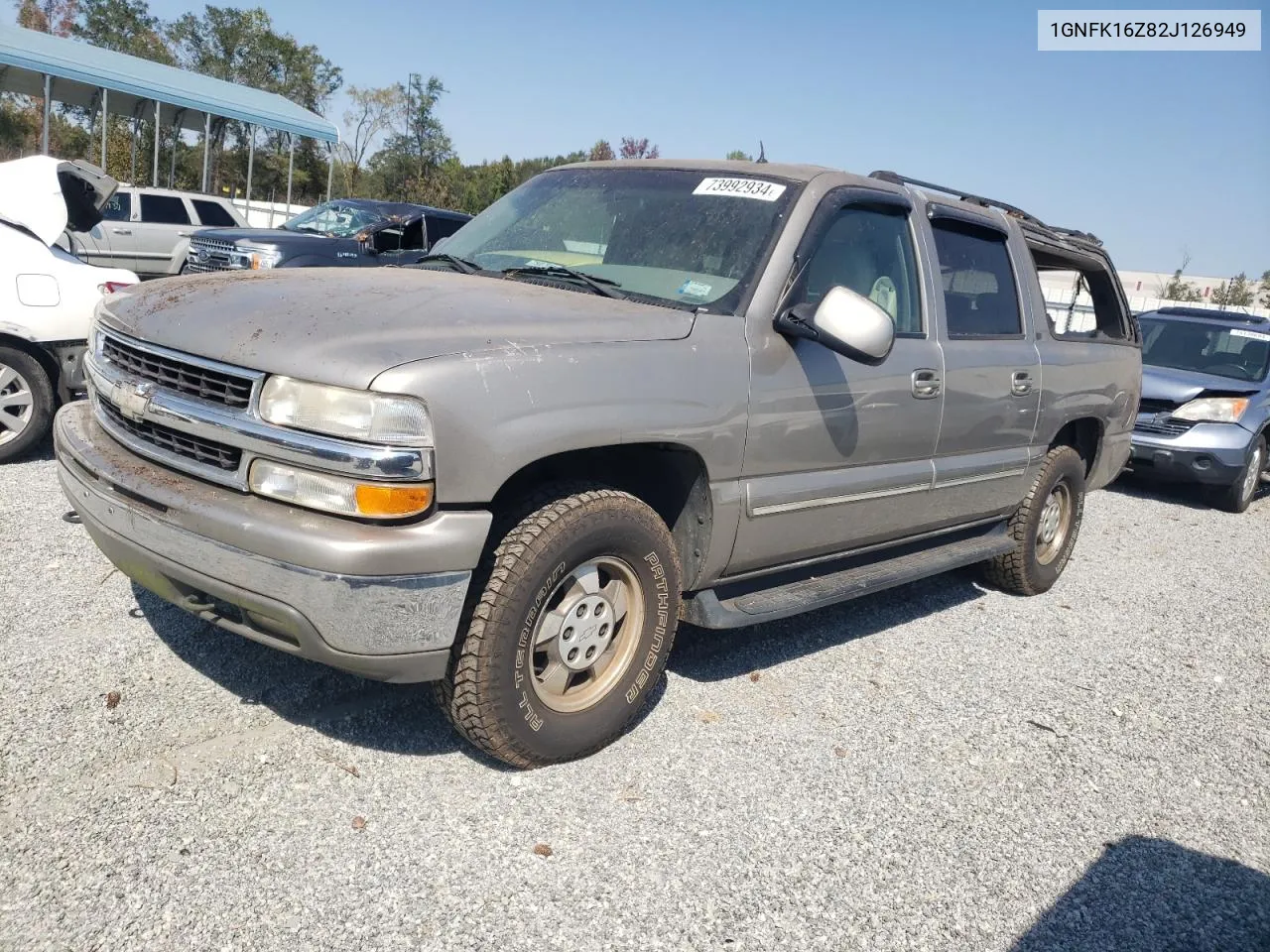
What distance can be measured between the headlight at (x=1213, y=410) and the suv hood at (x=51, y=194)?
8874 mm

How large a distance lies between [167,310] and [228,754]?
1.33 meters

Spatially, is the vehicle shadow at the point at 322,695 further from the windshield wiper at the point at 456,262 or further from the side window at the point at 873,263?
the side window at the point at 873,263

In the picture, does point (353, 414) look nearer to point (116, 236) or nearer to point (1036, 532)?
point (1036, 532)

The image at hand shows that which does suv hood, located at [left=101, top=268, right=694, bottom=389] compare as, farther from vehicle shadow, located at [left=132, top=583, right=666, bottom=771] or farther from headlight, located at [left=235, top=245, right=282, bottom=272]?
headlight, located at [left=235, top=245, right=282, bottom=272]

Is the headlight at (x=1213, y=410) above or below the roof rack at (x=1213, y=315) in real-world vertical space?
below

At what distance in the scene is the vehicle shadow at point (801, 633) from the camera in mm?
4000

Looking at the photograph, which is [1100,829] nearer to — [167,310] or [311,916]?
[311,916]

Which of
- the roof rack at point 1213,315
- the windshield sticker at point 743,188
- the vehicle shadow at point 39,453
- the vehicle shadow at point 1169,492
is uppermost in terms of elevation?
the windshield sticker at point 743,188

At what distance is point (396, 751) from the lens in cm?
301

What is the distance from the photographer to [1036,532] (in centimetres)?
528

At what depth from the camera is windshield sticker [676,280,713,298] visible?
3.33 m

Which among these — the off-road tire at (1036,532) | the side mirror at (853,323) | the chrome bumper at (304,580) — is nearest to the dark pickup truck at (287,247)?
the off-road tire at (1036,532)

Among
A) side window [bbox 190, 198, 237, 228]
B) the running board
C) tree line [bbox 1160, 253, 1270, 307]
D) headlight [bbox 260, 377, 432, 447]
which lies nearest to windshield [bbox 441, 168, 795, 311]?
the running board

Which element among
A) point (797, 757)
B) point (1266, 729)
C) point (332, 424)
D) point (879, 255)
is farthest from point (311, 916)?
point (1266, 729)
